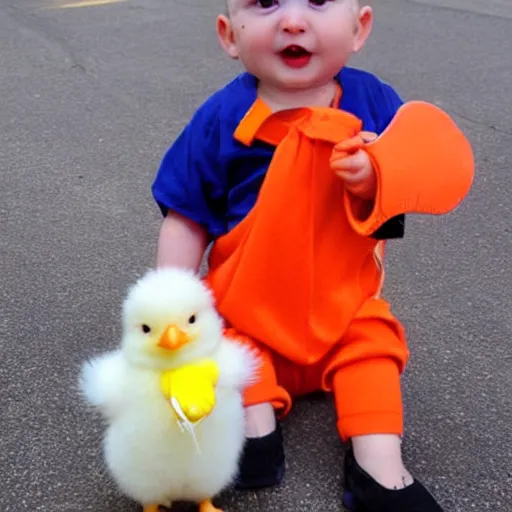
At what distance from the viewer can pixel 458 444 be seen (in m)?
1.59

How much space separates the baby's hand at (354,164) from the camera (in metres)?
1.36

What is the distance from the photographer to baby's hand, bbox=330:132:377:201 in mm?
1363

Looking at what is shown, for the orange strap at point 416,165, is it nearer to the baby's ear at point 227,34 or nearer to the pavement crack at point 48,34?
→ the baby's ear at point 227,34

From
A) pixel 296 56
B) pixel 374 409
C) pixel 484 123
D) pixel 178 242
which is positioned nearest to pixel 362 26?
pixel 296 56

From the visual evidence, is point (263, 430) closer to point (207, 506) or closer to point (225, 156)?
point (207, 506)

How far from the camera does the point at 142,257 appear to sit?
2.28 m

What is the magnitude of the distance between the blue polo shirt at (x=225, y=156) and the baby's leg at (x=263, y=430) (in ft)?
0.76

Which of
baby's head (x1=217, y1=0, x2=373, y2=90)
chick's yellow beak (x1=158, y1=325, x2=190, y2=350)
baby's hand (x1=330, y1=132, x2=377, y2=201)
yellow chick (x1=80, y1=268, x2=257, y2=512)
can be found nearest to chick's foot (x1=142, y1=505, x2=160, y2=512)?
yellow chick (x1=80, y1=268, x2=257, y2=512)

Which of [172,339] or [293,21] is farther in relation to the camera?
[293,21]

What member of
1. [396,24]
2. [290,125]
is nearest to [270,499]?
[290,125]

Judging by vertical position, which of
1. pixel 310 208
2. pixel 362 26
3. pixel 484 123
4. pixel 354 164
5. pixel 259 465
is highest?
pixel 362 26

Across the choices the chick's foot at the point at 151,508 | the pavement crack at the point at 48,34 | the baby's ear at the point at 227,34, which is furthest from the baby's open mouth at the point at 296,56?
the pavement crack at the point at 48,34

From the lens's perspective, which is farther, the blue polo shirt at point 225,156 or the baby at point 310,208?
the blue polo shirt at point 225,156

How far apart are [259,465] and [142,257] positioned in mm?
921
